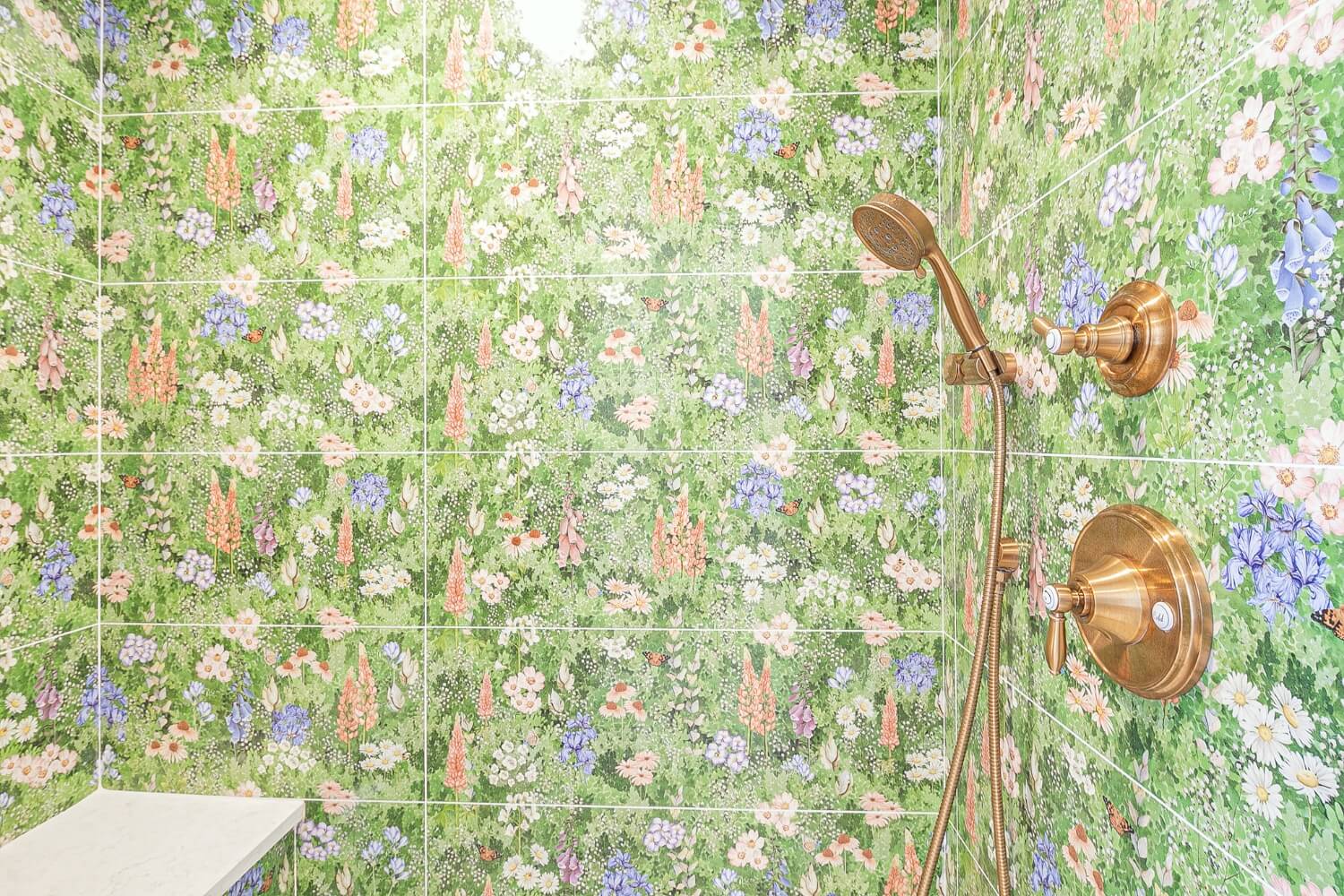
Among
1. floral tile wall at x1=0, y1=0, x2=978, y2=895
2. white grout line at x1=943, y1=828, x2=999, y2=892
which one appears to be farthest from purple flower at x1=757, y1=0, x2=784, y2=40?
white grout line at x1=943, y1=828, x2=999, y2=892

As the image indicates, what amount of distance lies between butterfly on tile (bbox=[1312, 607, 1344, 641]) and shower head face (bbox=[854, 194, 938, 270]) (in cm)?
65

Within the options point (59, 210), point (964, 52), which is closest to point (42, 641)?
point (59, 210)

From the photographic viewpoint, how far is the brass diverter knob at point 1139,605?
0.67 meters

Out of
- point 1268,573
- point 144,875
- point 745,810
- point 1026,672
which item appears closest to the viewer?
point 1268,573

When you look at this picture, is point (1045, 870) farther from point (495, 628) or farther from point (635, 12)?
point (635, 12)

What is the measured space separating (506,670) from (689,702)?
37 centimetres

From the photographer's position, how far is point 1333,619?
0.53 m

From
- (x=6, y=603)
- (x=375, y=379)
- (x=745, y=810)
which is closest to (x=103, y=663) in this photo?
(x=6, y=603)

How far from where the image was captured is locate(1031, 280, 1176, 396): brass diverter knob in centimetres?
72

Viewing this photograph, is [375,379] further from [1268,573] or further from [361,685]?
[1268,573]

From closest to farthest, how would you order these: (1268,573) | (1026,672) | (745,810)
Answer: (1268,573) → (1026,672) → (745,810)

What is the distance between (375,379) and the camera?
149 cm

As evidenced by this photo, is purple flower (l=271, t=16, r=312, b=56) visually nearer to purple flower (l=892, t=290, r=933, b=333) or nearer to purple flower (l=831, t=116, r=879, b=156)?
purple flower (l=831, t=116, r=879, b=156)

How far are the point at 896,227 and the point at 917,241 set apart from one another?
36 millimetres
